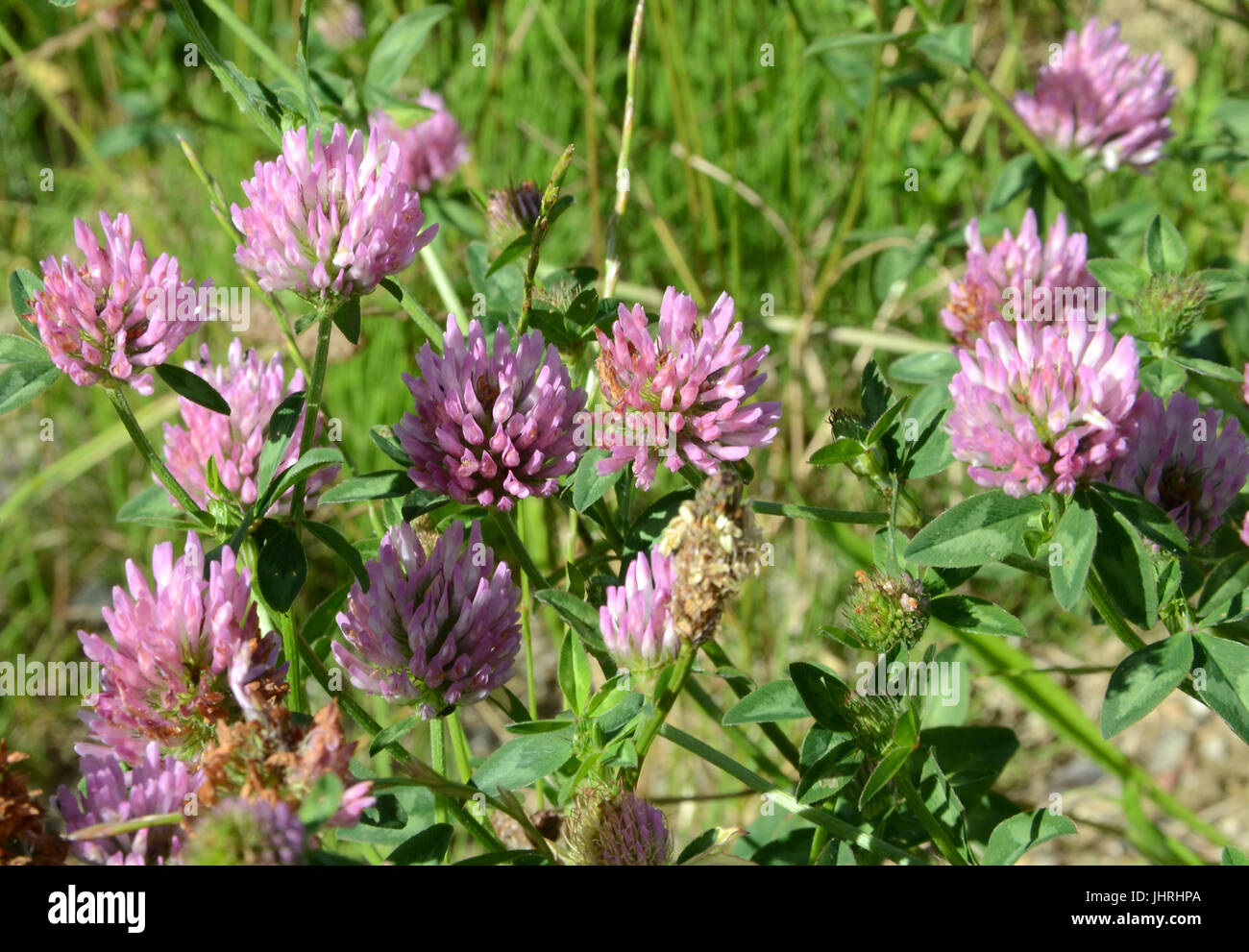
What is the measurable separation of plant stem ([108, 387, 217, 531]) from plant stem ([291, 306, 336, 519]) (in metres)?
0.12

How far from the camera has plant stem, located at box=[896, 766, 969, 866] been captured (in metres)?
1.19

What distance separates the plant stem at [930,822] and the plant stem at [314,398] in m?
0.70

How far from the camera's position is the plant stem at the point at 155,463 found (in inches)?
49.8

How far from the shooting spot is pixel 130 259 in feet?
4.22

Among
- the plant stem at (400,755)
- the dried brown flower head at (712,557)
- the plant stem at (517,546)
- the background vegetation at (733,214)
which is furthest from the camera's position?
the background vegetation at (733,214)

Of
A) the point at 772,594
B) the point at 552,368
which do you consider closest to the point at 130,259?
the point at 552,368

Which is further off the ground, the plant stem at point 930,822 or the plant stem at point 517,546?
the plant stem at point 517,546
